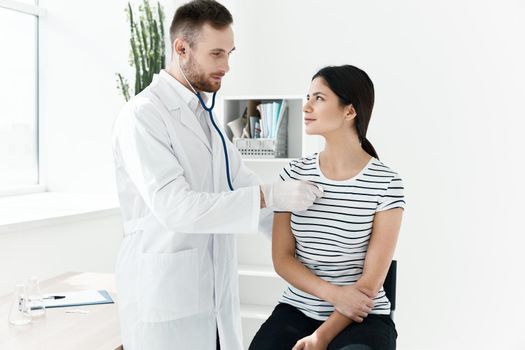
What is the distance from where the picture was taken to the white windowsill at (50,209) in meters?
2.83

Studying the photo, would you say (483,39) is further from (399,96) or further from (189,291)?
(189,291)

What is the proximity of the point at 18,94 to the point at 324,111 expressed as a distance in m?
2.38

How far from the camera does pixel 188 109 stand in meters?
1.95

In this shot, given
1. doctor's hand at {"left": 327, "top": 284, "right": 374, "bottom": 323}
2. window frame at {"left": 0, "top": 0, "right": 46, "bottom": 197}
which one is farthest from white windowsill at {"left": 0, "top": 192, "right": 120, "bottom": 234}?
doctor's hand at {"left": 327, "top": 284, "right": 374, "bottom": 323}

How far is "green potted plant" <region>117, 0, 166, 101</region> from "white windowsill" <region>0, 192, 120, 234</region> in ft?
1.99

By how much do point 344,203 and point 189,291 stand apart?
0.52 metres

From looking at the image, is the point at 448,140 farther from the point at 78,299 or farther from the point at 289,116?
the point at 78,299

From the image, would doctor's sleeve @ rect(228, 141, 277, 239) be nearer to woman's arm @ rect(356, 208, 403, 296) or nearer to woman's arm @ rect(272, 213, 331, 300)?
woman's arm @ rect(272, 213, 331, 300)

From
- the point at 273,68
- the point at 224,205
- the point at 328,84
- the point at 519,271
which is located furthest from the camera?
the point at 273,68

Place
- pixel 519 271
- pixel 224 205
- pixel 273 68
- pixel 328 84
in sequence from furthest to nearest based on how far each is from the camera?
pixel 273 68 < pixel 519 271 < pixel 328 84 < pixel 224 205

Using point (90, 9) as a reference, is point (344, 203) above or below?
below

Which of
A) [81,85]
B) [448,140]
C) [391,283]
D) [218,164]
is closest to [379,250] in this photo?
[391,283]

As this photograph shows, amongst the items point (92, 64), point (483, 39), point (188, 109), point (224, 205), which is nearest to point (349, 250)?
point (224, 205)

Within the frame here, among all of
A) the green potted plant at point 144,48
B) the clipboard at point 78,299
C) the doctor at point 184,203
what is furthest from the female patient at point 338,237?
the green potted plant at point 144,48
